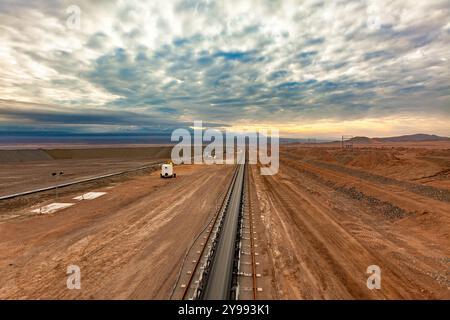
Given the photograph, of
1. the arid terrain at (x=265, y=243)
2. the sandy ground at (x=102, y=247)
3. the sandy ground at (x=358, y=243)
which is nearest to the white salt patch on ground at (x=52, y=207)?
the arid terrain at (x=265, y=243)

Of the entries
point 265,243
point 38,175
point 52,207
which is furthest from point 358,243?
point 38,175

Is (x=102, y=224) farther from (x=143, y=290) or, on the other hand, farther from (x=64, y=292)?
(x=143, y=290)

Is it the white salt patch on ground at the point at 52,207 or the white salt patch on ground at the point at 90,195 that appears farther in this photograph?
the white salt patch on ground at the point at 90,195

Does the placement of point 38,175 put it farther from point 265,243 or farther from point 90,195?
point 265,243

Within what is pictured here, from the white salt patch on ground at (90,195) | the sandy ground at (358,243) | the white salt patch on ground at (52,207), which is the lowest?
the white salt patch on ground at (52,207)

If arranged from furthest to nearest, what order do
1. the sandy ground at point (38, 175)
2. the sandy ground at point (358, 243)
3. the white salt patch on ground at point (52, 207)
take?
the sandy ground at point (38, 175), the white salt patch on ground at point (52, 207), the sandy ground at point (358, 243)

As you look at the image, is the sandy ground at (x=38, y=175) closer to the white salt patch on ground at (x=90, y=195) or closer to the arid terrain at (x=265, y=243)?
the white salt patch on ground at (x=90, y=195)
